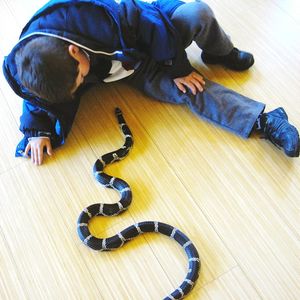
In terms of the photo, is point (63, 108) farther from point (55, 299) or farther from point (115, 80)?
point (55, 299)

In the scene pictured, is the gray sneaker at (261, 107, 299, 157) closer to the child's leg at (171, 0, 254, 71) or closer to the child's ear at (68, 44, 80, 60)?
the child's leg at (171, 0, 254, 71)

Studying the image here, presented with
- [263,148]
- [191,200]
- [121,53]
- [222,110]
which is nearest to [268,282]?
[191,200]

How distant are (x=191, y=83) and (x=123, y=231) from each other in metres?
0.61

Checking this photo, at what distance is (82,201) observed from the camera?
134cm

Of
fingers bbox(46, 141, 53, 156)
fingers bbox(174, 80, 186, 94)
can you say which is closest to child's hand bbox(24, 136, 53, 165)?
fingers bbox(46, 141, 53, 156)

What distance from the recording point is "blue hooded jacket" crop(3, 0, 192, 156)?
1.23m

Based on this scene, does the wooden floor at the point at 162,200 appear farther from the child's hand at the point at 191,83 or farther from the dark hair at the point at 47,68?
the dark hair at the point at 47,68

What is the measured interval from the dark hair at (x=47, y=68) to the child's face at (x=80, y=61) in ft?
0.09

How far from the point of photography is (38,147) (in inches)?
55.4

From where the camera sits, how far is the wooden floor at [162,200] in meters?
1.18

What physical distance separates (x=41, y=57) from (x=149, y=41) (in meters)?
0.43

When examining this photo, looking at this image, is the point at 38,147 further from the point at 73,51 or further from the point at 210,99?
the point at 210,99

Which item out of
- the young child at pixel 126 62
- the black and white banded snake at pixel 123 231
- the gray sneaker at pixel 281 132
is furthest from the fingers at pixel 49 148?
the gray sneaker at pixel 281 132

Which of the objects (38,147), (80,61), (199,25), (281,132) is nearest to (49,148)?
(38,147)
